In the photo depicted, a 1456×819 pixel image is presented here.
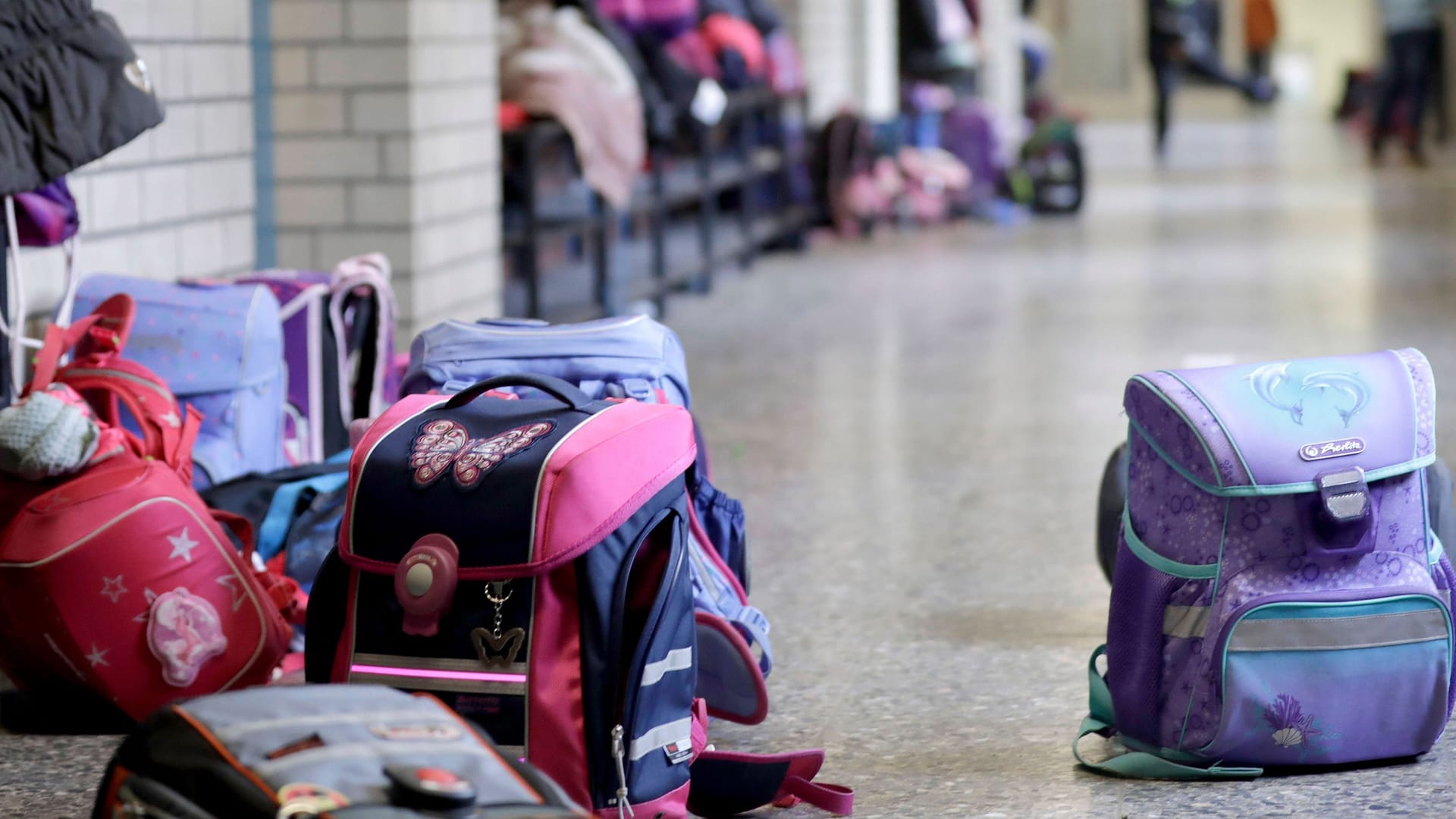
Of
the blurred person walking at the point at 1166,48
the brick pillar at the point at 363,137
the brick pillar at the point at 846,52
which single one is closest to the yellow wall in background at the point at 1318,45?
the blurred person walking at the point at 1166,48

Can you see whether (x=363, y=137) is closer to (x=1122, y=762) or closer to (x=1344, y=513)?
(x=1122, y=762)

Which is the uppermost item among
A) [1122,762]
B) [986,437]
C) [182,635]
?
[182,635]

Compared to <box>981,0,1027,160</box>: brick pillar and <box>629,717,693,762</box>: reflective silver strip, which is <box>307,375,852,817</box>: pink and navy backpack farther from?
<box>981,0,1027,160</box>: brick pillar

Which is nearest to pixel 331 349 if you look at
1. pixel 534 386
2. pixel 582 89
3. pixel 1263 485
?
pixel 534 386

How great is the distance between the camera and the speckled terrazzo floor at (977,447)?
86.9 inches

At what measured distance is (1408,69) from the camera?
520 inches

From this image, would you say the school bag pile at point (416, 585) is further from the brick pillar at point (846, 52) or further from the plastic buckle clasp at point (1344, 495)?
the brick pillar at point (846, 52)

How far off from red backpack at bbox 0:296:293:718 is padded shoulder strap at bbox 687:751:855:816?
0.67m

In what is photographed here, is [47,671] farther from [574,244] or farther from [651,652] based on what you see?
[574,244]

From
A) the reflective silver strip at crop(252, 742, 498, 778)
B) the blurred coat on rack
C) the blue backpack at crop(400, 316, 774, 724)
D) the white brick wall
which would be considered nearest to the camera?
the reflective silver strip at crop(252, 742, 498, 778)

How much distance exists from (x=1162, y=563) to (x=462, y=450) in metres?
0.80

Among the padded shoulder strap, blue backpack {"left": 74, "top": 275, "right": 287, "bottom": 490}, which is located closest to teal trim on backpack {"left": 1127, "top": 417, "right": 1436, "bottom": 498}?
the padded shoulder strap

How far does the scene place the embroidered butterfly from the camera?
1.91 meters

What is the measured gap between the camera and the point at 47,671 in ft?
7.76
